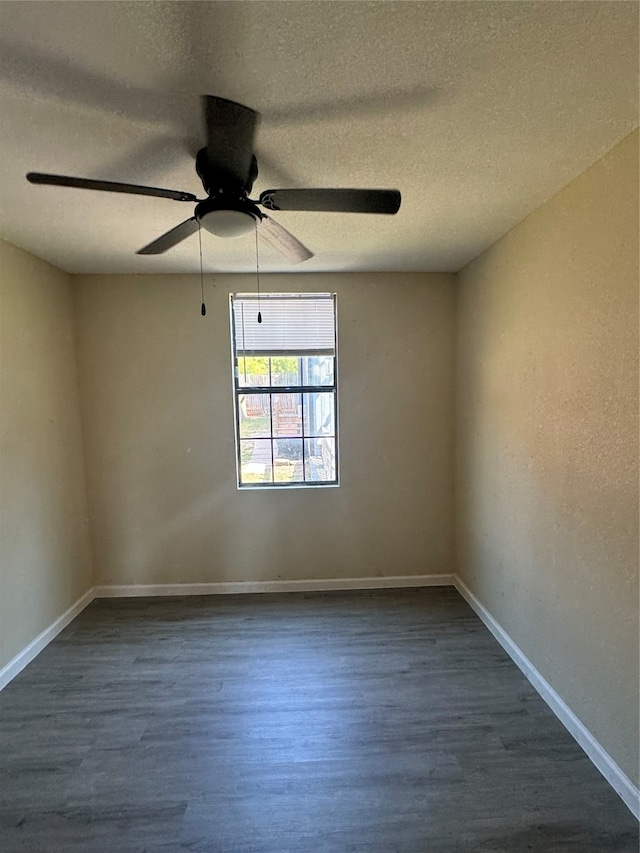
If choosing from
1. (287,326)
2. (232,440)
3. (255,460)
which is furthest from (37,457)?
(287,326)

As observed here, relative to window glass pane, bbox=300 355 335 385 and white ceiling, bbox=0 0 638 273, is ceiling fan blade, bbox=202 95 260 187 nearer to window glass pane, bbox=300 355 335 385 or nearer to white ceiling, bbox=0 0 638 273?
white ceiling, bbox=0 0 638 273

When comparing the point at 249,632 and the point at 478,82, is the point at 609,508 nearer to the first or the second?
the point at 478,82

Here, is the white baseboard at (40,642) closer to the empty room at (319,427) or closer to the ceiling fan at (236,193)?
the empty room at (319,427)

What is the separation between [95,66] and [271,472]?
252 cm

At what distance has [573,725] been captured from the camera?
1.75m

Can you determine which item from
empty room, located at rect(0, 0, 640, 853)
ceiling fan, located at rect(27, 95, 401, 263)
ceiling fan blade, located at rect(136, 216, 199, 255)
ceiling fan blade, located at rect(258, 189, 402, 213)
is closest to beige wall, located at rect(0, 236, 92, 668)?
empty room, located at rect(0, 0, 640, 853)

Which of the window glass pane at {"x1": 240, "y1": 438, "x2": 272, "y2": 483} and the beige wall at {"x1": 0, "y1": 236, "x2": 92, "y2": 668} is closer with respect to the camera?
the beige wall at {"x1": 0, "y1": 236, "x2": 92, "y2": 668}

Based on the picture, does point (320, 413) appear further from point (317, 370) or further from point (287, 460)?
point (287, 460)

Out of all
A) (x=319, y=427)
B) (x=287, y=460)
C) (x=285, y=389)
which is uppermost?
(x=285, y=389)

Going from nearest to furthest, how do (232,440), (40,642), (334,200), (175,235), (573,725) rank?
(334,200)
(175,235)
(573,725)
(40,642)
(232,440)

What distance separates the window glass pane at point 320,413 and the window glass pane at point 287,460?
0.50 feet

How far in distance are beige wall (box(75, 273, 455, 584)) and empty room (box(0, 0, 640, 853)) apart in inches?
0.9

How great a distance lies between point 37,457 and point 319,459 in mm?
1930

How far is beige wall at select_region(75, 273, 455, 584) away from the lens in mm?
2967
